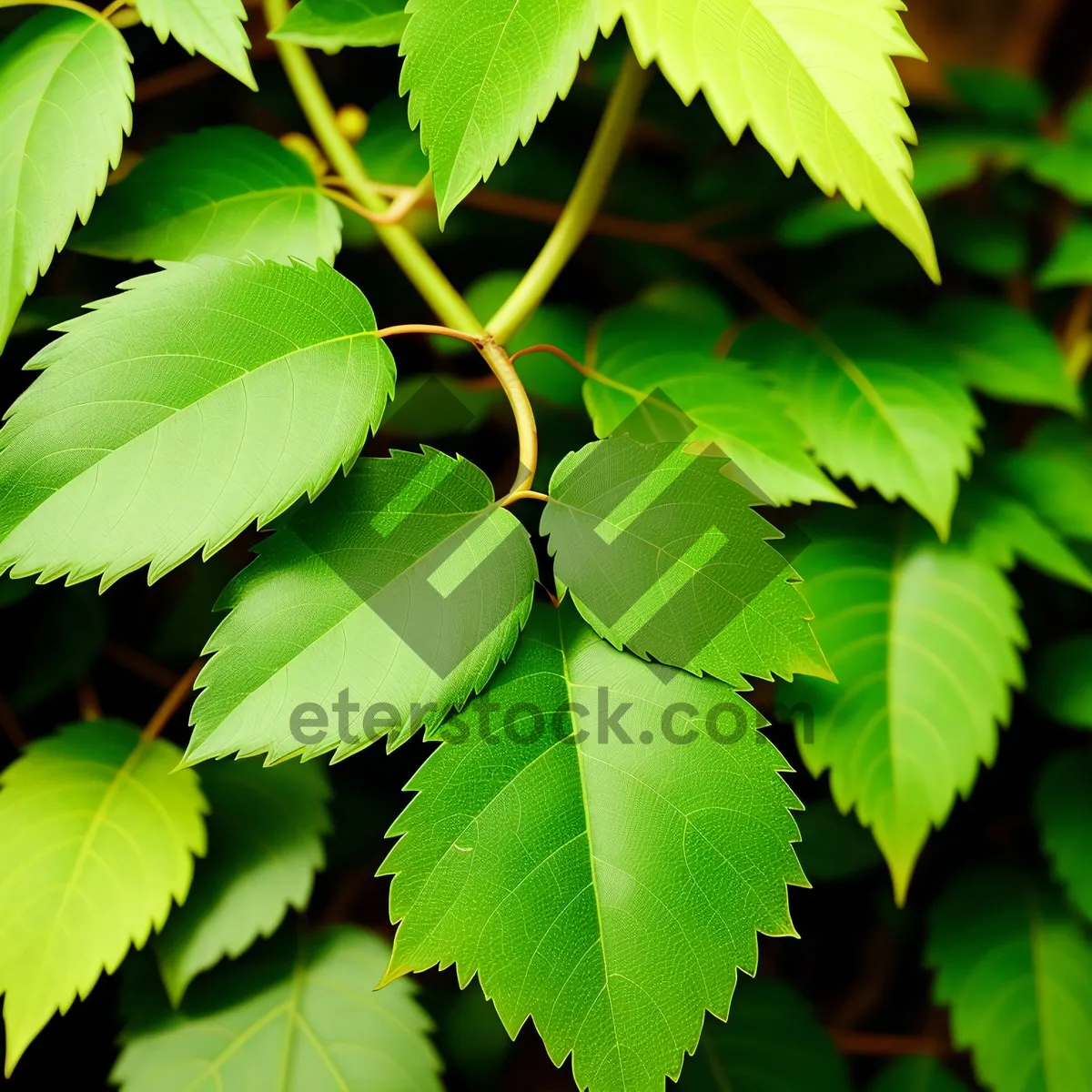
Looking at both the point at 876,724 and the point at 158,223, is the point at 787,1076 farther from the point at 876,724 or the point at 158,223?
the point at 158,223

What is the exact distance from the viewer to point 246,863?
0.63 meters

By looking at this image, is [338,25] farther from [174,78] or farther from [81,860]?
[81,860]

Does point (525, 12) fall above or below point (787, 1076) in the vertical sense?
above

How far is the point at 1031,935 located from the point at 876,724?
1.07 ft

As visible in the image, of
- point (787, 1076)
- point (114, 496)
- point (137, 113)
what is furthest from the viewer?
point (137, 113)

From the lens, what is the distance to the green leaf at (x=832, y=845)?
78 cm

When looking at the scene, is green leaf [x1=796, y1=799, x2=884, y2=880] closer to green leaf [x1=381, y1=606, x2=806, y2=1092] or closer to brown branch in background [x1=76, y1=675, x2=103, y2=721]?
green leaf [x1=381, y1=606, x2=806, y2=1092]

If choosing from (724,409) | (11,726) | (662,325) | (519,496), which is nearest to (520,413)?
(519,496)

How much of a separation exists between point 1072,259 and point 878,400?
30cm

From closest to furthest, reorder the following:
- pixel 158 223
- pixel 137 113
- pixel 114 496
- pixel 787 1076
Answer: pixel 114 496 → pixel 158 223 → pixel 787 1076 → pixel 137 113

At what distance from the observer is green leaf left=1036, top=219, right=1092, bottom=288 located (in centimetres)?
84

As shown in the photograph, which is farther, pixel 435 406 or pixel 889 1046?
pixel 889 1046

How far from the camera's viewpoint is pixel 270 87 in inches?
33.8

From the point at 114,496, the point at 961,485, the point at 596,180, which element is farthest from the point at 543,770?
the point at 961,485
